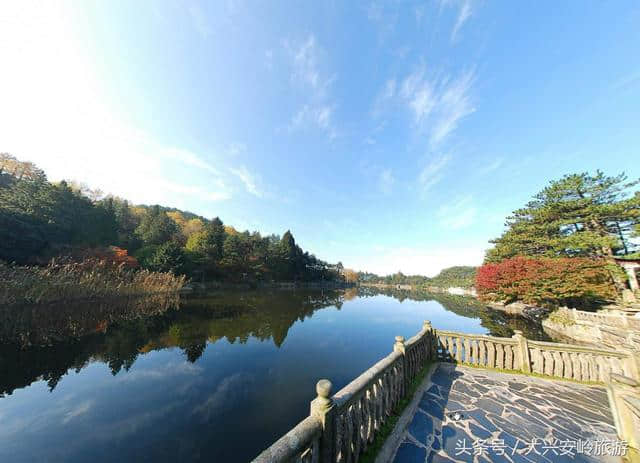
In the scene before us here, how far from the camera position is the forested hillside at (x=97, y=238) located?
2025 centimetres

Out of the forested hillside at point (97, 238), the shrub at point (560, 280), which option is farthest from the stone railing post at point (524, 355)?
the forested hillside at point (97, 238)

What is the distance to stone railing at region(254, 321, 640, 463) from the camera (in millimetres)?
1874

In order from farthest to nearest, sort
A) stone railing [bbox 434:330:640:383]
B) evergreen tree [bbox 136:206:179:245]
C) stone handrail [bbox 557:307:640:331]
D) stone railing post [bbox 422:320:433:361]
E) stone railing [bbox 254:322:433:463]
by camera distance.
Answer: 1. evergreen tree [bbox 136:206:179:245]
2. stone handrail [bbox 557:307:640:331]
3. stone railing post [bbox 422:320:433:361]
4. stone railing [bbox 434:330:640:383]
5. stone railing [bbox 254:322:433:463]

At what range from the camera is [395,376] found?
3684 millimetres

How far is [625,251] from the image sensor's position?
16609mm

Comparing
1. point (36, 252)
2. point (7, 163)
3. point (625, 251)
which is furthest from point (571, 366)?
point (7, 163)

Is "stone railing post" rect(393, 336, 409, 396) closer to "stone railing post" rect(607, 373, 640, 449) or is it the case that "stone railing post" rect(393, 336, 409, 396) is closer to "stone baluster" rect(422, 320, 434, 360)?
"stone baluster" rect(422, 320, 434, 360)

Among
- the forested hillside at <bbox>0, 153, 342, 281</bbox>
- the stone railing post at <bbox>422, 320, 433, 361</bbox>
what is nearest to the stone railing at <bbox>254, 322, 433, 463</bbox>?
the stone railing post at <bbox>422, 320, 433, 361</bbox>

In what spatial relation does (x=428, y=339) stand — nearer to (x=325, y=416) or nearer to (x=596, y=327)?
(x=325, y=416)

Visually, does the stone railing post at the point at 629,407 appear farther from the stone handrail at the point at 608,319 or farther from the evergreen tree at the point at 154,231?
the evergreen tree at the point at 154,231

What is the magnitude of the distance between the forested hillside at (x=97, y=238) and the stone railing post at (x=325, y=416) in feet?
82.6

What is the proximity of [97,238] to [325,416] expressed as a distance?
1459 inches

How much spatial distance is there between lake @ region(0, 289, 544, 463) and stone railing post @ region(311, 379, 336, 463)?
206 centimetres

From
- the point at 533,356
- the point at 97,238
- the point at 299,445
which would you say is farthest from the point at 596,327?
the point at 97,238
